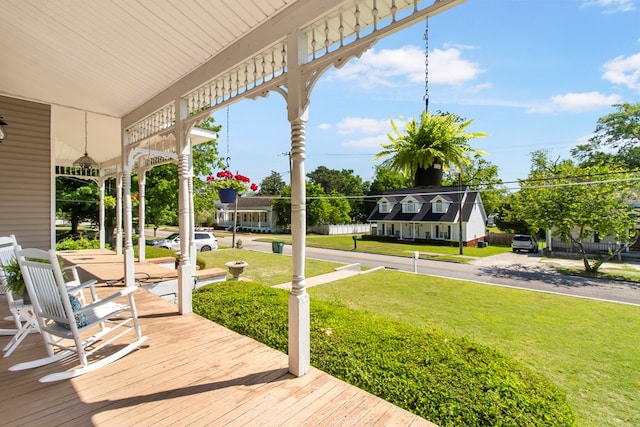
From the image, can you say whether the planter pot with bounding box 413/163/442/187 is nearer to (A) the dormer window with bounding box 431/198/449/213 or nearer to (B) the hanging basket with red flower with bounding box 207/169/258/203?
(B) the hanging basket with red flower with bounding box 207/169/258/203

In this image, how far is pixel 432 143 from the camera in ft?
7.42

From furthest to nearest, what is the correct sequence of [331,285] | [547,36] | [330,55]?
[331,285] < [547,36] < [330,55]

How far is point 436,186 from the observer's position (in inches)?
94.8

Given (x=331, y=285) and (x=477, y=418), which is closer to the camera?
(x=477, y=418)

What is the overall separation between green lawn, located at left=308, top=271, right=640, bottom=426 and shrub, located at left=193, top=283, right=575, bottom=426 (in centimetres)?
205

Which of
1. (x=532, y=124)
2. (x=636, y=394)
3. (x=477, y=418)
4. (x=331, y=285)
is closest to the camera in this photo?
(x=477, y=418)

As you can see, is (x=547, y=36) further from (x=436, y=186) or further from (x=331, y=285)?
(x=331, y=285)

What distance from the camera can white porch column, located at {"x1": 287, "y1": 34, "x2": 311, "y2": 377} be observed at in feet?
8.06

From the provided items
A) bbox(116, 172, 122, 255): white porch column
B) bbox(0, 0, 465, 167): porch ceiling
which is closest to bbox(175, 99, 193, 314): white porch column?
bbox(0, 0, 465, 167): porch ceiling

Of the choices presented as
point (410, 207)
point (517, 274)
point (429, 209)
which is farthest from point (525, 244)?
point (410, 207)

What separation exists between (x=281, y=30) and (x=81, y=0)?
71.3 inches

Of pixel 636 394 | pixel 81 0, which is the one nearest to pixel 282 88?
pixel 81 0

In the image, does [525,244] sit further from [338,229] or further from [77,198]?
[77,198]

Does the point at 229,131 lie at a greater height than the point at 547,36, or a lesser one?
lesser
